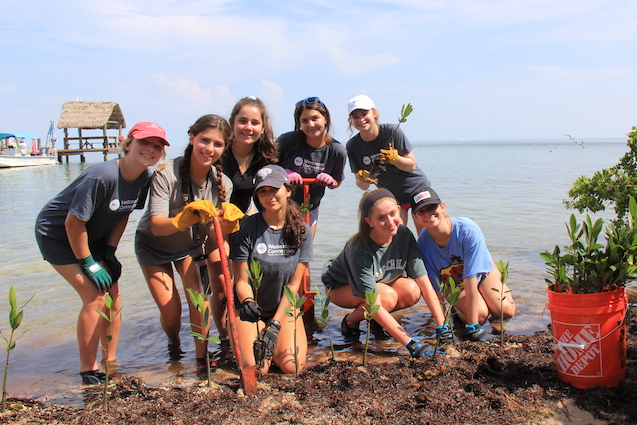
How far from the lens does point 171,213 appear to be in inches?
144

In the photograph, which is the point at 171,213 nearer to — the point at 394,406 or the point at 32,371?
the point at 32,371

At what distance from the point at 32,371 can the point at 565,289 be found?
12.6 feet

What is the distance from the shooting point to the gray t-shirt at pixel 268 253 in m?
3.71

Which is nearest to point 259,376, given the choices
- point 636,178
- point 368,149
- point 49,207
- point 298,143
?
point 49,207

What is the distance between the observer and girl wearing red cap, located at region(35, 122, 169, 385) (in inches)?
126

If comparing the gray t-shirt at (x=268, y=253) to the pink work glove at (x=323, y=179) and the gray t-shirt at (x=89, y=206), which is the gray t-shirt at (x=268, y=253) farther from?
the gray t-shirt at (x=89, y=206)

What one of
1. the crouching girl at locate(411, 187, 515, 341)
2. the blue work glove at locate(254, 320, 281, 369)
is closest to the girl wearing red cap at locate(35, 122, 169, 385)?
the blue work glove at locate(254, 320, 281, 369)

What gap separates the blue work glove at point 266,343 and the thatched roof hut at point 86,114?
35.6 m

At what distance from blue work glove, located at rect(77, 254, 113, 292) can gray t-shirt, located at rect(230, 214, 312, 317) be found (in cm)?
87

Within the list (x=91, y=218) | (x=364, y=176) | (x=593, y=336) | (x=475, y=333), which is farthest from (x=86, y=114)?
(x=593, y=336)

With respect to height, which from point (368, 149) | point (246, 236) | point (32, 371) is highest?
point (368, 149)

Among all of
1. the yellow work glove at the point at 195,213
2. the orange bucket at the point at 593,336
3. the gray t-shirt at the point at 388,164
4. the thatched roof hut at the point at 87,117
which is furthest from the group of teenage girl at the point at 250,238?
the thatched roof hut at the point at 87,117

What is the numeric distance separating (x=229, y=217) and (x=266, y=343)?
880 millimetres

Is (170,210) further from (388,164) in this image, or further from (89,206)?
(388,164)
